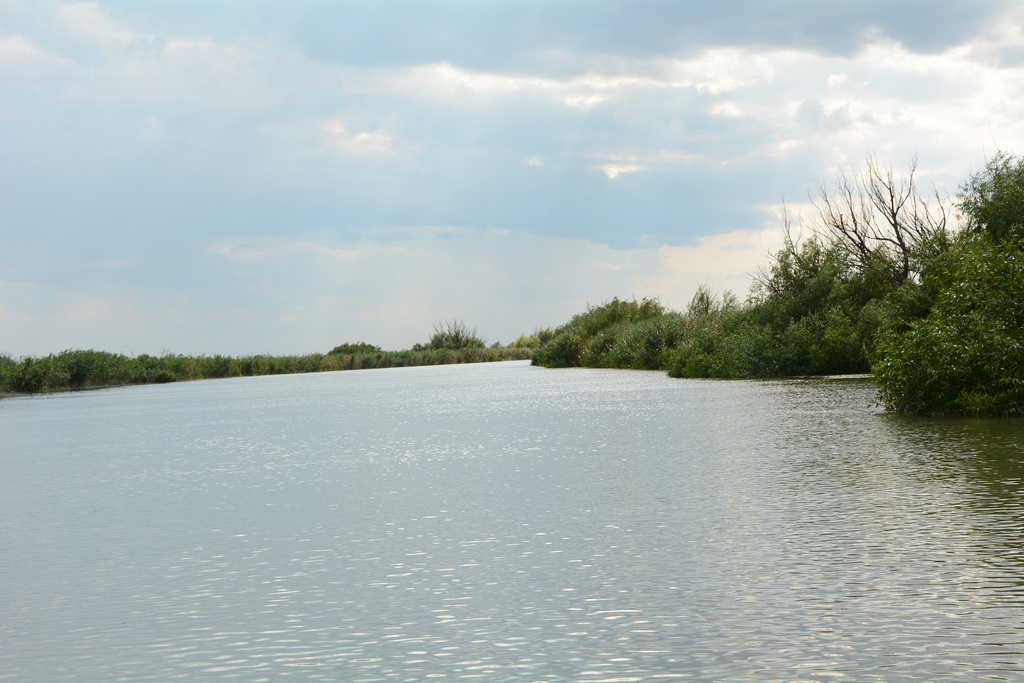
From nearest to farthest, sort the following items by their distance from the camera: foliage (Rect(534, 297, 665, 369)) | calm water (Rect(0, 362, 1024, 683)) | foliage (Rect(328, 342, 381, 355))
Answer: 1. calm water (Rect(0, 362, 1024, 683))
2. foliage (Rect(534, 297, 665, 369))
3. foliage (Rect(328, 342, 381, 355))

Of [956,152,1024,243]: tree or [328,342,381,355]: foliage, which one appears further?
[328,342,381,355]: foliage

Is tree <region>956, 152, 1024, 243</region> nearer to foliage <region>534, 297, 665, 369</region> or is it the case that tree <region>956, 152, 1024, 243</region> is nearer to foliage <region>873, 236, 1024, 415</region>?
foliage <region>873, 236, 1024, 415</region>

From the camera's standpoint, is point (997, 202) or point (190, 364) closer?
point (997, 202)

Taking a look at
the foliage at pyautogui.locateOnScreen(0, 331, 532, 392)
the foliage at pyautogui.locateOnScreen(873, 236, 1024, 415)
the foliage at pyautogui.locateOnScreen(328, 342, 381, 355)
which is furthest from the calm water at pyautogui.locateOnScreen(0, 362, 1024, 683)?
the foliage at pyautogui.locateOnScreen(328, 342, 381, 355)

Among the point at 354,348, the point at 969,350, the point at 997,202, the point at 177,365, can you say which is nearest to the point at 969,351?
the point at 969,350

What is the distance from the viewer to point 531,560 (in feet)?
14.6

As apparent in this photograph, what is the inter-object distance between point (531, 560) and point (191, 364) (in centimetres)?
4144

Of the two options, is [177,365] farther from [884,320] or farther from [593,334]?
[884,320]

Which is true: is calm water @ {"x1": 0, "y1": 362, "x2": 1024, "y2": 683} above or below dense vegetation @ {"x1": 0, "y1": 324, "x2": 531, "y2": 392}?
below

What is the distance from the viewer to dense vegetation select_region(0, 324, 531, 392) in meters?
31.0

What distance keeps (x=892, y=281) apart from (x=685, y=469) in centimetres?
2139

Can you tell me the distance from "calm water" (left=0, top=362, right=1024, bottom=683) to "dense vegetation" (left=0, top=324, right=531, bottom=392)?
23860 mm

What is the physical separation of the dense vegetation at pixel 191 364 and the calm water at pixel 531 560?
Result: 23860 mm

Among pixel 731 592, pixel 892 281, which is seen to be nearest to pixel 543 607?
pixel 731 592
